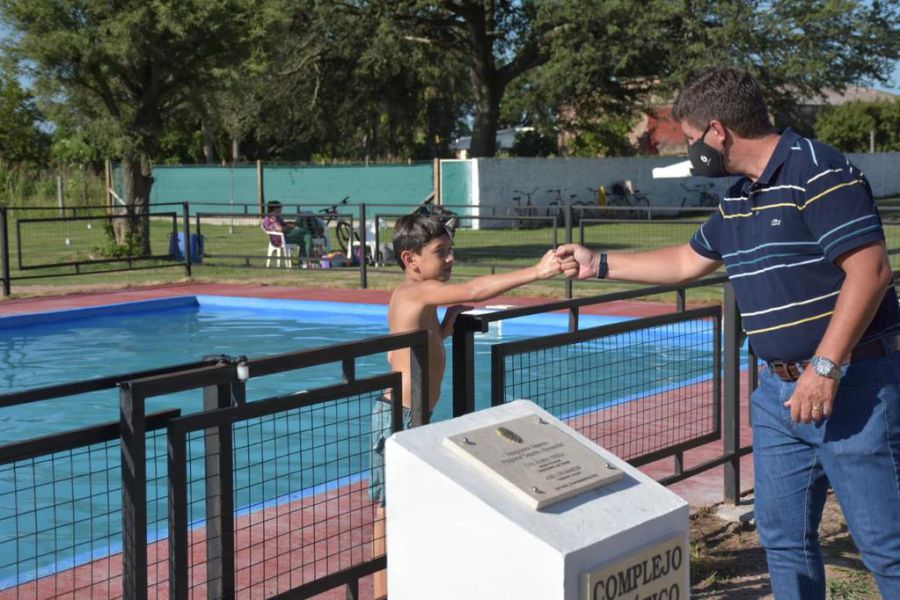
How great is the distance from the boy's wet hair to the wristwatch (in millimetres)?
1691

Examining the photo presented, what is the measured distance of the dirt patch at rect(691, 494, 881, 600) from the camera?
4.64 meters

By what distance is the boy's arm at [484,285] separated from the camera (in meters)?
3.88

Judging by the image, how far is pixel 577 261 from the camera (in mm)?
3934

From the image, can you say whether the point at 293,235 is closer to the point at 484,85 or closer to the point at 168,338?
the point at 168,338

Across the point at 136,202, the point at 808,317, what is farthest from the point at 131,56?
the point at 808,317

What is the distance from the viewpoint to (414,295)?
4.31m

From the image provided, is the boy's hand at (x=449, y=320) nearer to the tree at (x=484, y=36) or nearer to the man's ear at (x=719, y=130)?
the man's ear at (x=719, y=130)

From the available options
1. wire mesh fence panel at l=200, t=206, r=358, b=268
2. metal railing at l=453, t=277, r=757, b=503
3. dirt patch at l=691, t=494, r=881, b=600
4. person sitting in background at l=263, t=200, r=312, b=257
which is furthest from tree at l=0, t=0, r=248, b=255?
dirt patch at l=691, t=494, r=881, b=600

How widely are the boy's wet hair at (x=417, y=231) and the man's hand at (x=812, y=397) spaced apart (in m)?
1.64

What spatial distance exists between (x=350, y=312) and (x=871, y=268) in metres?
12.2

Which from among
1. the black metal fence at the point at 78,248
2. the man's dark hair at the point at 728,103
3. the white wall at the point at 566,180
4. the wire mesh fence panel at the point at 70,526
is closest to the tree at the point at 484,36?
the white wall at the point at 566,180

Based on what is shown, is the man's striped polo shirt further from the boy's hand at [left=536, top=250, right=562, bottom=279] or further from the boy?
the boy

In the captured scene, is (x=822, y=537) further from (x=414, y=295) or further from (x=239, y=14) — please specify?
(x=239, y=14)

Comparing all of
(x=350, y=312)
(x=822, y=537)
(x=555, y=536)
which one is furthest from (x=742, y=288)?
(x=350, y=312)
